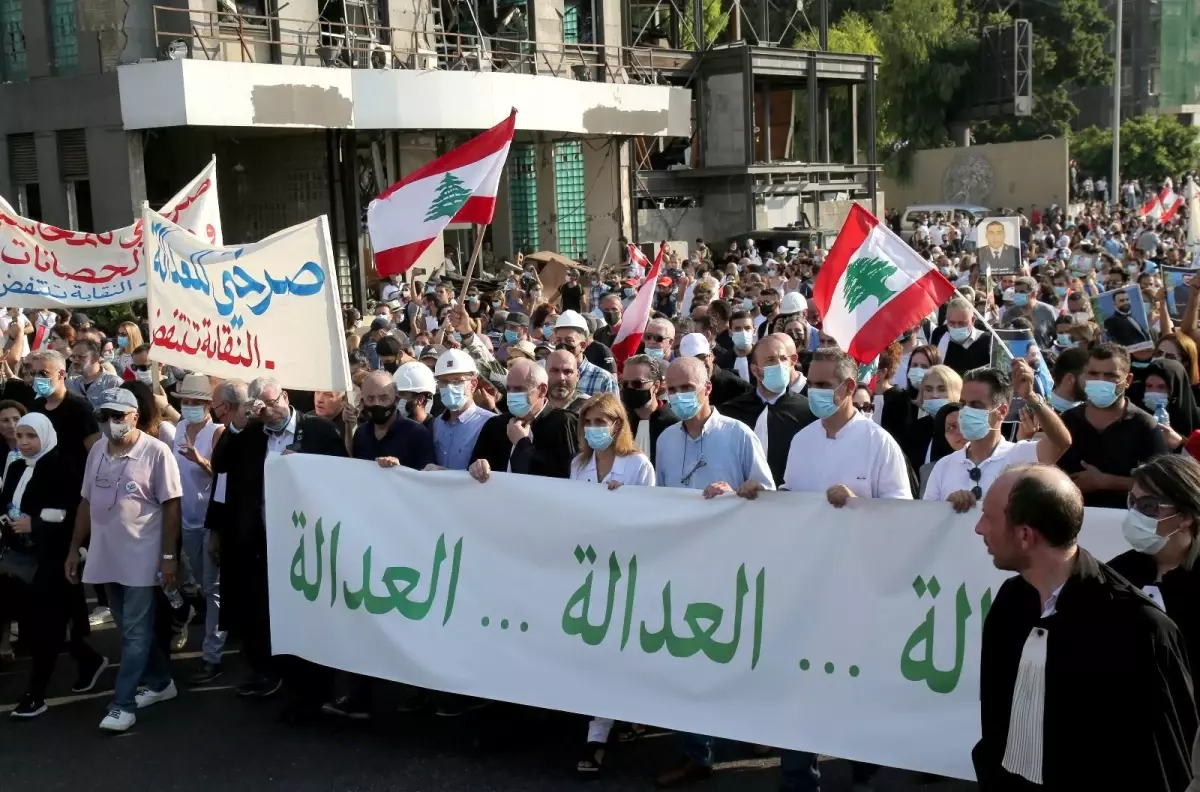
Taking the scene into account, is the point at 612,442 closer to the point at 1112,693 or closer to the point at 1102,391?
the point at 1102,391

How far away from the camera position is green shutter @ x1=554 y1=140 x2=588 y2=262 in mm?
30188

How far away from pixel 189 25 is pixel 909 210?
89.7 feet

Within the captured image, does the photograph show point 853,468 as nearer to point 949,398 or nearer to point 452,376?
point 949,398

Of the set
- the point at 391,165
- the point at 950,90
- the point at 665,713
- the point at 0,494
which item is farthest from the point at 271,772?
the point at 950,90

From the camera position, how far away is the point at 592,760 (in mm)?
6000

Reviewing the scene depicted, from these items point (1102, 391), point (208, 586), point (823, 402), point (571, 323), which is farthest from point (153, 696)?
point (1102, 391)

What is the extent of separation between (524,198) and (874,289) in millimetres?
22607

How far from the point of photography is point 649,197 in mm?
33594

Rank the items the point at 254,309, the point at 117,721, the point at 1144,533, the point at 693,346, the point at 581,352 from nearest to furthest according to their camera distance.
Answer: the point at 1144,533 < the point at 117,721 < the point at 254,309 < the point at 693,346 < the point at 581,352

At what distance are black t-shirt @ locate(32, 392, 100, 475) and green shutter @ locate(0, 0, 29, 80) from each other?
55.7 feet

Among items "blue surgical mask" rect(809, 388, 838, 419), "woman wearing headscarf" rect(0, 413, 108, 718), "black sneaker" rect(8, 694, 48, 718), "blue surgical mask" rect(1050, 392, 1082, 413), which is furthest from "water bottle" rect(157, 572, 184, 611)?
"blue surgical mask" rect(1050, 392, 1082, 413)

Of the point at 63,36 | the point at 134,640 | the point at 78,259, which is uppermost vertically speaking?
the point at 63,36

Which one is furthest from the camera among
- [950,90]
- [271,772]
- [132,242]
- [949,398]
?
[950,90]

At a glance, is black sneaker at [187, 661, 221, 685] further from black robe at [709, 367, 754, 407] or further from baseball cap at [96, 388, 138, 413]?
black robe at [709, 367, 754, 407]
